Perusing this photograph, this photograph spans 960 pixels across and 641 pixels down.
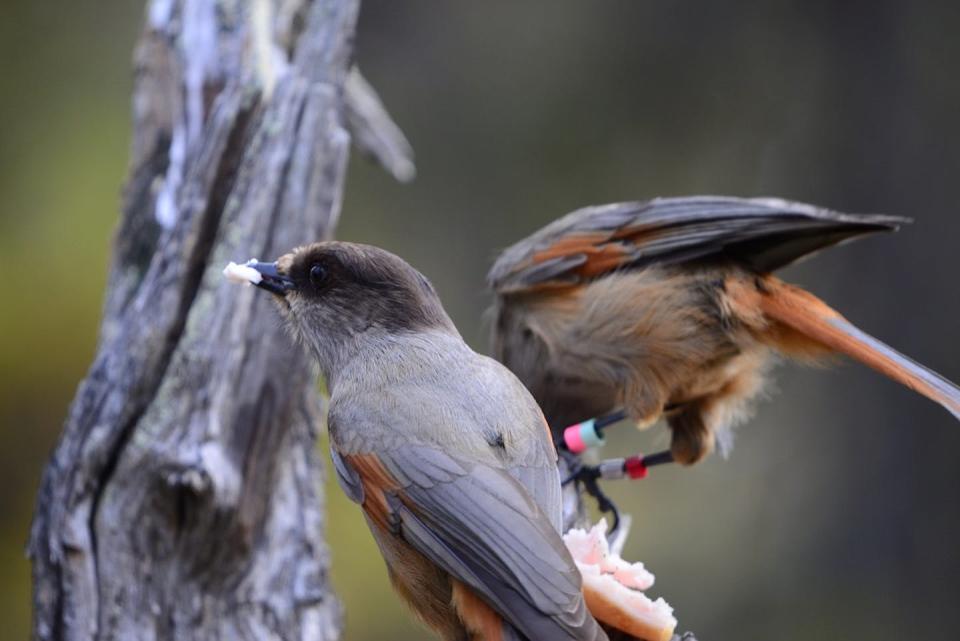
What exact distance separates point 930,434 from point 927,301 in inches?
28.0

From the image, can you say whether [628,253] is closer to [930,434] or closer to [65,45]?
[930,434]

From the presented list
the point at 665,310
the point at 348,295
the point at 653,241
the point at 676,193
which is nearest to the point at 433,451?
the point at 348,295

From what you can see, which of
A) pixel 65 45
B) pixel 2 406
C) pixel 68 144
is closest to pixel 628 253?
pixel 2 406

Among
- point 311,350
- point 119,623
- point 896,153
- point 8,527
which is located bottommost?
point 8,527

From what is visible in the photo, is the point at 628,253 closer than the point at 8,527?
Yes

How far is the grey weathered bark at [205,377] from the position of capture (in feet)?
11.0

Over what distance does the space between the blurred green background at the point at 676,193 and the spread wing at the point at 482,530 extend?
330cm

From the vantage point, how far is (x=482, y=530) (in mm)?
2531

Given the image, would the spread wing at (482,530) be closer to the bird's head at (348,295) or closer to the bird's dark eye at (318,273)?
the bird's head at (348,295)

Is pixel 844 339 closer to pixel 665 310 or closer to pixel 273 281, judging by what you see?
pixel 665 310

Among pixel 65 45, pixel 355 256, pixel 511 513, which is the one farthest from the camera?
pixel 65 45

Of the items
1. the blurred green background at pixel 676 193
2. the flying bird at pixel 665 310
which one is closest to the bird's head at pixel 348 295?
the flying bird at pixel 665 310

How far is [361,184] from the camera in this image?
7.36 m

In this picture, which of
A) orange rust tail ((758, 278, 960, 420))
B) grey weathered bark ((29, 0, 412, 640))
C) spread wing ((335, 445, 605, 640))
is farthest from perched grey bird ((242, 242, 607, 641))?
orange rust tail ((758, 278, 960, 420))
